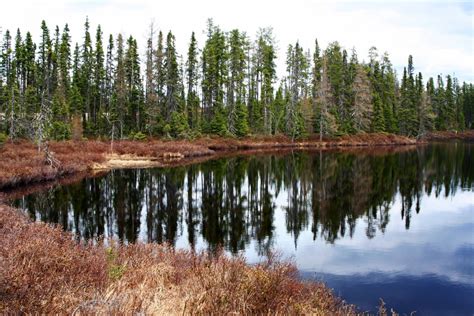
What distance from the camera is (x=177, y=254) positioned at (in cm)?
1170

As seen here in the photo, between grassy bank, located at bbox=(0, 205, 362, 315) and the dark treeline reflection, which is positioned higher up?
grassy bank, located at bbox=(0, 205, 362, 315)

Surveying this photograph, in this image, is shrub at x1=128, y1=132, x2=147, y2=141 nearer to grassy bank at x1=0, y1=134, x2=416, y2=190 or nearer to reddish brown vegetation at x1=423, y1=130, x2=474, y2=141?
grassy bank at x1=0, y1=134, x2=416, y2=190

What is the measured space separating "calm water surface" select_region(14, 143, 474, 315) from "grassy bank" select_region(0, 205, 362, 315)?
3822 mm

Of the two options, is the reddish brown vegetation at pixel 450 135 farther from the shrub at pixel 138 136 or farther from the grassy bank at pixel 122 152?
the shrub at pixel 138 136

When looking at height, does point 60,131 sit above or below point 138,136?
above

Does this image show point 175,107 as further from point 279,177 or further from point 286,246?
point 286,246

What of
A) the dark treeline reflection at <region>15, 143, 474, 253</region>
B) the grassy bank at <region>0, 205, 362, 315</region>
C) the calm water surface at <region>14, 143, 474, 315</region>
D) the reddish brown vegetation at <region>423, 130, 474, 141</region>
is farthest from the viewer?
the reddish brown vegetation at <region>423, 130, 474, 141</region>

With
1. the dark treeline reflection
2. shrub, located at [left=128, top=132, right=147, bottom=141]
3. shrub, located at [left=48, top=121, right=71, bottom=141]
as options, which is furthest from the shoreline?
shrub, located at [left=48, top=121, right=71, bottom=141]

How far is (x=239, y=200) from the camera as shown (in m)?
26.4

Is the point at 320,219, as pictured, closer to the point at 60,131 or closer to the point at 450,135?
the point at 60,131

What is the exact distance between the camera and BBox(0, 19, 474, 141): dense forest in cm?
6788

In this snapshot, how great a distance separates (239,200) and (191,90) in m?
55.9

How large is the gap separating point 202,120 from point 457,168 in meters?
42.4

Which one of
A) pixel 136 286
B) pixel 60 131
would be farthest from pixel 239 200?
pixel 60 131
